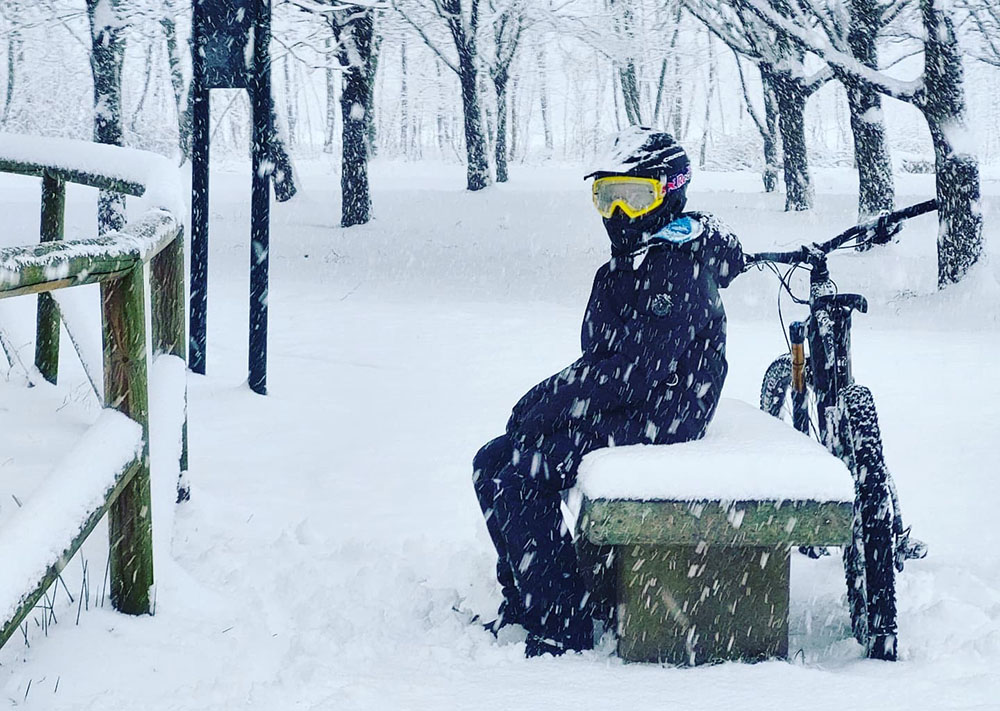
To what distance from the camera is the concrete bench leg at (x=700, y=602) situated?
2.96 m

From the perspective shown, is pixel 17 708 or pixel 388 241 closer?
pixel 17 708

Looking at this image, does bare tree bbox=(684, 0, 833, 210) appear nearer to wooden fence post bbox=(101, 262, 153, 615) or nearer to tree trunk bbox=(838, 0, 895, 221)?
tree trunk bbox=(838, 0, 895, 221)

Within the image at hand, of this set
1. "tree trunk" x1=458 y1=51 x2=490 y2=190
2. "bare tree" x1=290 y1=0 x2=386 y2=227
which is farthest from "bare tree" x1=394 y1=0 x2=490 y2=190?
"bare tree" x1=290 y1=0 x2=386 y2=227

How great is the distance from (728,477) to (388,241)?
1382cm

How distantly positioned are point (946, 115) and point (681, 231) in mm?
8480

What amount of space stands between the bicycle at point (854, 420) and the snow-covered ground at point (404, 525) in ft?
0.50

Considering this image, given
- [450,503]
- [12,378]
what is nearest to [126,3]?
[12,378]

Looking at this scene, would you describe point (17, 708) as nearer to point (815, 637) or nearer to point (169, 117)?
point (815, 637)

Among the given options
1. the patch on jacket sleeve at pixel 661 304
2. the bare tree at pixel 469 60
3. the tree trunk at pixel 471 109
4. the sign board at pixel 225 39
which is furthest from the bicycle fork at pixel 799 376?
the tree trunk at pixel 471 109

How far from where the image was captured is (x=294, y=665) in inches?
110

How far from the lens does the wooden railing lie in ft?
7.01

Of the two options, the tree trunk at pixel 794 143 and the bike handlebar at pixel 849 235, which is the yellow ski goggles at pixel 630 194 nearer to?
the bike handlebar at pixel 849 235

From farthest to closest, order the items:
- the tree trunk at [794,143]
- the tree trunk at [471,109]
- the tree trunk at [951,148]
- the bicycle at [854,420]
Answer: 1. the tree trunk at [471,109]
2. the tree trunk at [794,143]
3. the tree trunk at [951,148]
4. the bicycle at [854,420]

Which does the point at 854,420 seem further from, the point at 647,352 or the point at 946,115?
the point at 946,115
